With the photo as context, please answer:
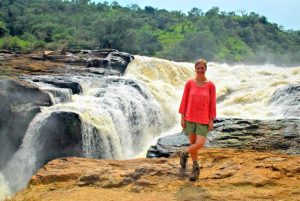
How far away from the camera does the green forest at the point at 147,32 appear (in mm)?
44281

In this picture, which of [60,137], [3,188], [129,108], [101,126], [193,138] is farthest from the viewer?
[129,108]

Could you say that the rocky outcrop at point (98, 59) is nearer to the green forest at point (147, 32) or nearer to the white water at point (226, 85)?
the white water at point (226, 85)

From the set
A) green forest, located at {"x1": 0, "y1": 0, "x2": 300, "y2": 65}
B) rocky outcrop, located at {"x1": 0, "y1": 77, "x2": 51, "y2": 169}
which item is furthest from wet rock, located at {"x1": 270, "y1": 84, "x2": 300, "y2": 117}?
green forest, located at {"x1": 0, "y1": 0, "x2": 300, "y2": 65}

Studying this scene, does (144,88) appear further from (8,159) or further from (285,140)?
(285,140)

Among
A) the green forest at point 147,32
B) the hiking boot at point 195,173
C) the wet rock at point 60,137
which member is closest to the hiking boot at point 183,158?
the hiking boot at point 195,173

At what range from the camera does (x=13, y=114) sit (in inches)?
485

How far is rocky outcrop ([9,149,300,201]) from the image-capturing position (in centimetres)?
446

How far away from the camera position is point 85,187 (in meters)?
5.04

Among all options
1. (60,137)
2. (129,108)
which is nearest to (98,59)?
(129,108)

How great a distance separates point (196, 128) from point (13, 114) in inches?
343

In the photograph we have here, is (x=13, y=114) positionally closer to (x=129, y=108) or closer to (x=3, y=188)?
(x=3, y=188)

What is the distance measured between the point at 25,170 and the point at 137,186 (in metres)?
8.03

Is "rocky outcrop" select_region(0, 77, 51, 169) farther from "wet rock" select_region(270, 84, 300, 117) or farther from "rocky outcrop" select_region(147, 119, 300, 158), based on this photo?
"wet rock" select_region(270, 84, 300, 117)

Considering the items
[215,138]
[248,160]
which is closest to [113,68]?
[215,138]
